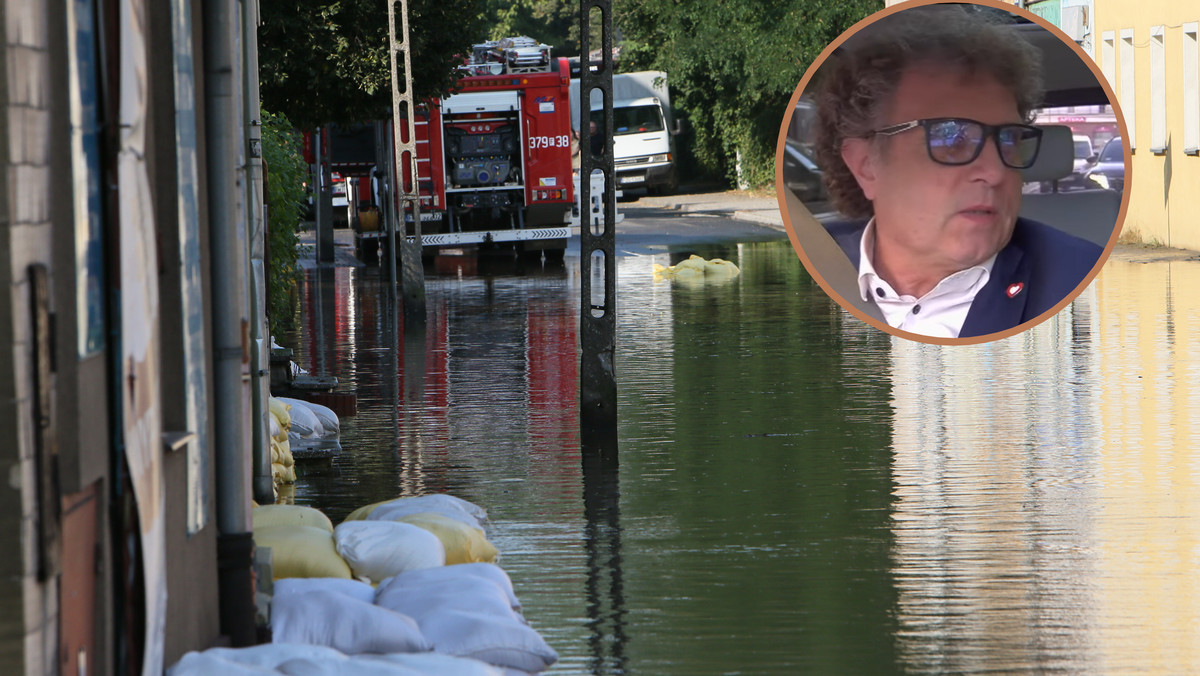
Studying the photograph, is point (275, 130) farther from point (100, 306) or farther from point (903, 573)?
point (100, 306)

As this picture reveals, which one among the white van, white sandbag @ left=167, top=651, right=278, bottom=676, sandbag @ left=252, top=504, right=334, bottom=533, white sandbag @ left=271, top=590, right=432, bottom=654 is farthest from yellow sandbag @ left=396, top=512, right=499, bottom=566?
the white van

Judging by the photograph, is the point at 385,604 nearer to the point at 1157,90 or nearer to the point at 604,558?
the point at 604,558

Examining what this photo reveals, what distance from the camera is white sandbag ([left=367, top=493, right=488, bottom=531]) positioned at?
7648 millimetres

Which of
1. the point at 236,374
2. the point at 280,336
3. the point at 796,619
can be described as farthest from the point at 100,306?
the point at 280,336

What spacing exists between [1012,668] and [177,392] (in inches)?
118

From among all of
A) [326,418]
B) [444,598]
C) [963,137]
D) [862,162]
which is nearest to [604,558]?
[444,598]

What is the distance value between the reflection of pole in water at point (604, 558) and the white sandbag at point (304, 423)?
1825mm

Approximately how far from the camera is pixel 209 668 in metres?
5.00

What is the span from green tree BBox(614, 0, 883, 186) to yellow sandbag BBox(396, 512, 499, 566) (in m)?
36.8

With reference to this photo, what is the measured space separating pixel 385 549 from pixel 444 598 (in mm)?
708

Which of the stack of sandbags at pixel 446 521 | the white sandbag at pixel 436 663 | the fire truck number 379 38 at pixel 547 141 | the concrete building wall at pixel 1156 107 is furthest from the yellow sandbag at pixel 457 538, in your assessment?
the fire truck number 379 38 at pixel 547 141

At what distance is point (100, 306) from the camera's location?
4.36 meters

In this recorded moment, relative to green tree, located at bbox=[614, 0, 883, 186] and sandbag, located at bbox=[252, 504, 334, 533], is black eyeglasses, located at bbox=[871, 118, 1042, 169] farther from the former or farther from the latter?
green tree, located at bbox=[614, 0, 883, 186]

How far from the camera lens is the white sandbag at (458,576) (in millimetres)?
6414
